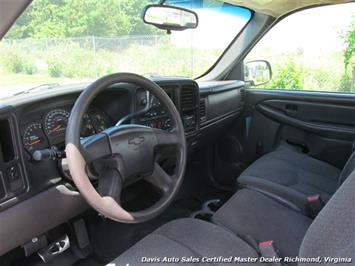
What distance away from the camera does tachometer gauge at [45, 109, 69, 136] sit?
132 centimetres

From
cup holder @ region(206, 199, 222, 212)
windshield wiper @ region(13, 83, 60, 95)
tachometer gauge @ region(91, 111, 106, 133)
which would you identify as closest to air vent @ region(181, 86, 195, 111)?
tachometer gauge @ region(91, 111, 106, 133)

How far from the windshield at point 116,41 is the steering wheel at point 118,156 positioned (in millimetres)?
598

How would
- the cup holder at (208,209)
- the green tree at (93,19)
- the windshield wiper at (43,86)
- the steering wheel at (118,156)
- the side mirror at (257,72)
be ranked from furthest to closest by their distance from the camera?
the side mirror at (257,72) < the cup holder at (208,209) < the green tree at (93,19) < the windshield wiper at (43,86) < the steering wheel at (118,156)

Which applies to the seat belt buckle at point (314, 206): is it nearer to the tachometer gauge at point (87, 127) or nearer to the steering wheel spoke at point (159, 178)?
the steering wheel spoke at point (159, 178)

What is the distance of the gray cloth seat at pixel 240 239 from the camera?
813 mm

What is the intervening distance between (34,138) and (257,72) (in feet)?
6.28

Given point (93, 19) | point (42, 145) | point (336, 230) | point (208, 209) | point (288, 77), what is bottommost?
point (208, 209)

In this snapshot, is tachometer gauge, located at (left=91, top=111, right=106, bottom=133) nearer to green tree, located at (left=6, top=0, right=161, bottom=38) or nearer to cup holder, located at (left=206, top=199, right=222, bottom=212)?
green tree, located at (left=6, top=0, right=161, bottom=38)

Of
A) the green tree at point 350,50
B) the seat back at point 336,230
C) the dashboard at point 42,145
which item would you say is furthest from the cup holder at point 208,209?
the seat back at point 336,230

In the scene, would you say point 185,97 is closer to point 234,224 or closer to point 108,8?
point 234,224

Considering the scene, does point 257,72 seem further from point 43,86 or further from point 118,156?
point 118,156

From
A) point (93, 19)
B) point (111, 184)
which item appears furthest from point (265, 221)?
point (93, 19)

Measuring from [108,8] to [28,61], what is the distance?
5.14 ft

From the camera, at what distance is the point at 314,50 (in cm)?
236
